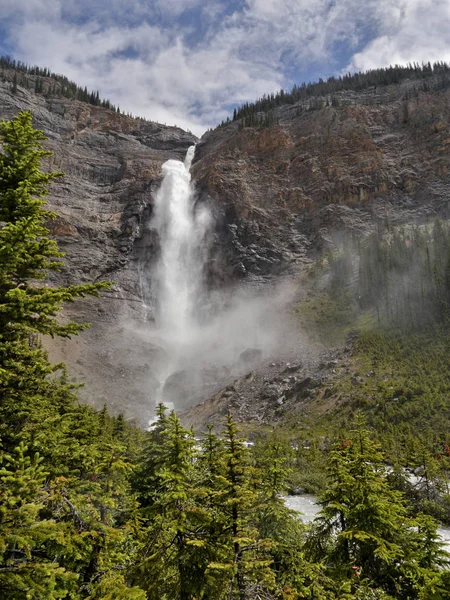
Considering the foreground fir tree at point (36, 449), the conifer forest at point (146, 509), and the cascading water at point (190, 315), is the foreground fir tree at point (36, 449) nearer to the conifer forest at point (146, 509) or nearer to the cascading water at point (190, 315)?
the conifer forest at point (146, 509)

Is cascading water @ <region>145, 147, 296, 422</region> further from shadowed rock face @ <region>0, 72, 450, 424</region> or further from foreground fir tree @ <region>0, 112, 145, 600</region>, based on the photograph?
foreground fir tree @ <region>0, 112, 145, 600</region>

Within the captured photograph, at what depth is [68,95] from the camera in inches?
4916

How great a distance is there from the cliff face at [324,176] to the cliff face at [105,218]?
20.7 m

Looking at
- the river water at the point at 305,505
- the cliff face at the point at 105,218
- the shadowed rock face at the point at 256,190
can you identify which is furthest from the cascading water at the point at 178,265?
the river water at the point at 305,505

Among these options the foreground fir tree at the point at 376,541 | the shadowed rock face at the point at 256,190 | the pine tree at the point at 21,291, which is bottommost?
the foreground fir tree at the point at 376,541

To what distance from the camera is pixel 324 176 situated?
316ft

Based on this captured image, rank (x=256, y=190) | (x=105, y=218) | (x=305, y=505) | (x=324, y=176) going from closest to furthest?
(x=305, y=505) < (x=324, y=176) < (x=105, y=218) < (x=256, y=190)

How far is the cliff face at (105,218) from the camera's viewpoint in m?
65.8

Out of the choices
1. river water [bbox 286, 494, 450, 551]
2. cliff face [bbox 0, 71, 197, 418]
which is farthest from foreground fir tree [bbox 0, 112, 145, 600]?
cliff face [bbox 0, 71, 197, 418]

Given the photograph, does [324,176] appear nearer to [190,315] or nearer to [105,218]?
[190,315]

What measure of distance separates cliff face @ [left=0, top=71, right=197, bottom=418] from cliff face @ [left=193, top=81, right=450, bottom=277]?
67.9 ft

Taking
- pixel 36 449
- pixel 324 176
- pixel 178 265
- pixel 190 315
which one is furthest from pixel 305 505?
pixel 324 176

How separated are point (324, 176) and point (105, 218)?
57907 mm

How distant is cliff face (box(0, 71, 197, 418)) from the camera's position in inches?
2589
